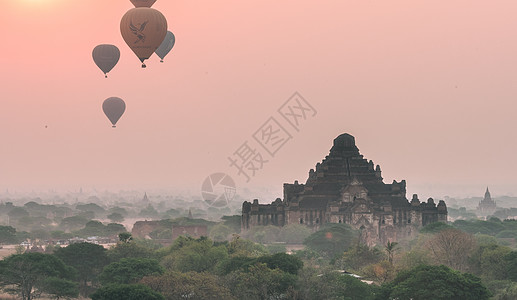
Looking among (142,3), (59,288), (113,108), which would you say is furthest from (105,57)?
(59,288)

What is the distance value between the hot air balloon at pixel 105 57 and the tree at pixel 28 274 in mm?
45451

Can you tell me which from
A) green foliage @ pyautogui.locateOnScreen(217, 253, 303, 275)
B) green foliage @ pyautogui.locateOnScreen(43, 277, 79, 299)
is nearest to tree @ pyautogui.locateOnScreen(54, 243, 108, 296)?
green foliage @ pyautogui.locateOnScreen(43, 277, 79, 299)

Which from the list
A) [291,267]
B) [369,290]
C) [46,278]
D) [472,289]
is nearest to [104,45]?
[46,278]

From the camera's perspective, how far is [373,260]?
132500mm

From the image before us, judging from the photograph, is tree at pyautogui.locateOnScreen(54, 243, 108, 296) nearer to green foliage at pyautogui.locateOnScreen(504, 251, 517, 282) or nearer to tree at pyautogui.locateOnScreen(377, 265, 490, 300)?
tree at pyautogui.locateOnScreen(377, 265, 490, 300)

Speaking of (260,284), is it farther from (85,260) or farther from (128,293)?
(85,260)

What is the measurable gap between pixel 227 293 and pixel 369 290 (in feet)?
48.0

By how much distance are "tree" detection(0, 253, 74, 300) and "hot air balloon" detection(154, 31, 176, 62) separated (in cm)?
4348

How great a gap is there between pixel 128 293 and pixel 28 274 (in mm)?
30007

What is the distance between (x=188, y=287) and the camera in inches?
3642

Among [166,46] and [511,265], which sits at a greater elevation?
[166,46]

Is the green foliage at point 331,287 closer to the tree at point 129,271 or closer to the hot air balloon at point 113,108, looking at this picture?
the tree at point 129,271

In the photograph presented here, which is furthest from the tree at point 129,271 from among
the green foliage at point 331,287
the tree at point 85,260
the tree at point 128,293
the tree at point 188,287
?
the green foliage at point 331,287

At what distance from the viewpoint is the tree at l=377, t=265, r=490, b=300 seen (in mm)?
90000
